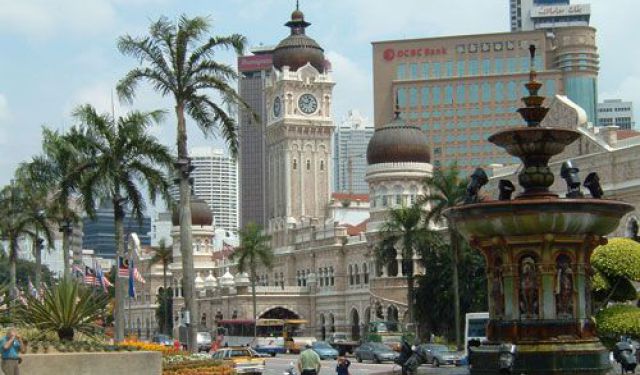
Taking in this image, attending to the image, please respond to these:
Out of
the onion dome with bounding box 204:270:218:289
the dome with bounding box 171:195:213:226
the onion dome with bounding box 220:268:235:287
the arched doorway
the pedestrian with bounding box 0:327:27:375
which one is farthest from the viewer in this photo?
the dome with bounding box 171:195:213:226

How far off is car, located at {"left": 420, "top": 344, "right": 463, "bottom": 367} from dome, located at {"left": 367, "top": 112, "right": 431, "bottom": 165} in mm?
36954

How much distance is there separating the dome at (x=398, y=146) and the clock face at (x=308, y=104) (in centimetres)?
2548

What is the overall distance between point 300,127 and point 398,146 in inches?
1044

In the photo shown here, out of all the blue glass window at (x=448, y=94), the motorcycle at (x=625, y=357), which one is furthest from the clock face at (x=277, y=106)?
the motorcycle at (x=625, y=357)

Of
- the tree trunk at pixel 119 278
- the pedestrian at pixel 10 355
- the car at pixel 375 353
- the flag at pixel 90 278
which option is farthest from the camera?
the flag at pixel 90 278

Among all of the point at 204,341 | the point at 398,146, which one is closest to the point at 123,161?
the point at 204,341

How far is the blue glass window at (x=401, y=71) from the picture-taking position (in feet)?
459

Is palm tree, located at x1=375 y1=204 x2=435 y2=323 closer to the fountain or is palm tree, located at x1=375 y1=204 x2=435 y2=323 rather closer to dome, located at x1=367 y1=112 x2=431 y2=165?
dome, located at x1=367 y1=112 x2=431 y2=165

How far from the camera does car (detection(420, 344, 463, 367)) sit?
2004 inches

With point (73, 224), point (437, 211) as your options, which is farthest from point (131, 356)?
point (437, 211)

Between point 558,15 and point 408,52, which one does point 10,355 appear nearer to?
point 408,52

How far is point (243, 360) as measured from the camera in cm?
4050

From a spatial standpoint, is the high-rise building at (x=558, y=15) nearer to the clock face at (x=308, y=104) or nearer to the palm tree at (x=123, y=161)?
the clock face at (x=308, y=104)

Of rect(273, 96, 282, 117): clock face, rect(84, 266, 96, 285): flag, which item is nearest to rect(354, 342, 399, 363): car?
rect(84, 266, 96, 285): flag
